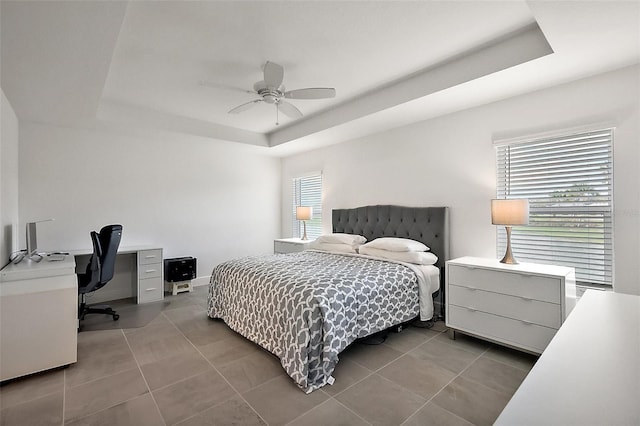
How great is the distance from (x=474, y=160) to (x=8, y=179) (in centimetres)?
477

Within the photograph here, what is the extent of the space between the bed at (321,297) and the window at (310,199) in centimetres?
158

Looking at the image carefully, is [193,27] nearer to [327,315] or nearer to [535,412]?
[327,315]

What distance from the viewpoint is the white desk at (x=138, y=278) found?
4086mm

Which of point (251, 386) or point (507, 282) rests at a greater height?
point (507, 282)

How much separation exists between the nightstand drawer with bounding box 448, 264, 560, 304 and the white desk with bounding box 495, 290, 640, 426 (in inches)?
53.3

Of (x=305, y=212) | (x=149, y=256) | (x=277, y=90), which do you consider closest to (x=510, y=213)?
(x=277, y=90)

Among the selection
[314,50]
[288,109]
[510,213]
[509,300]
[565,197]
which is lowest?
[509,300]

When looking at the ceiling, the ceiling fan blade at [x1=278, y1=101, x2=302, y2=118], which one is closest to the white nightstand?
the ceiling

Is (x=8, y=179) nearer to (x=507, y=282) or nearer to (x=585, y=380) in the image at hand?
(x=585, y=380)

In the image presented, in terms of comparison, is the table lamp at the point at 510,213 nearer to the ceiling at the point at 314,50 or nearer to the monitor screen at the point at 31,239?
the ceiling at the point at 314,50

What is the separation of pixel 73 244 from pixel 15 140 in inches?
53.3

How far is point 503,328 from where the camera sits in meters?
2.56

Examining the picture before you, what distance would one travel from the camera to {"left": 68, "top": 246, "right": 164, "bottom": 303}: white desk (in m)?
4.09

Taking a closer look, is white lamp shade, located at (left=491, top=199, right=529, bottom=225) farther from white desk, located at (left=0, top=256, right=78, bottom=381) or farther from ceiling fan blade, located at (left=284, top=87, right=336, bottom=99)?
white desk, located at (left=0, top=256, right=78, bottom=381)
